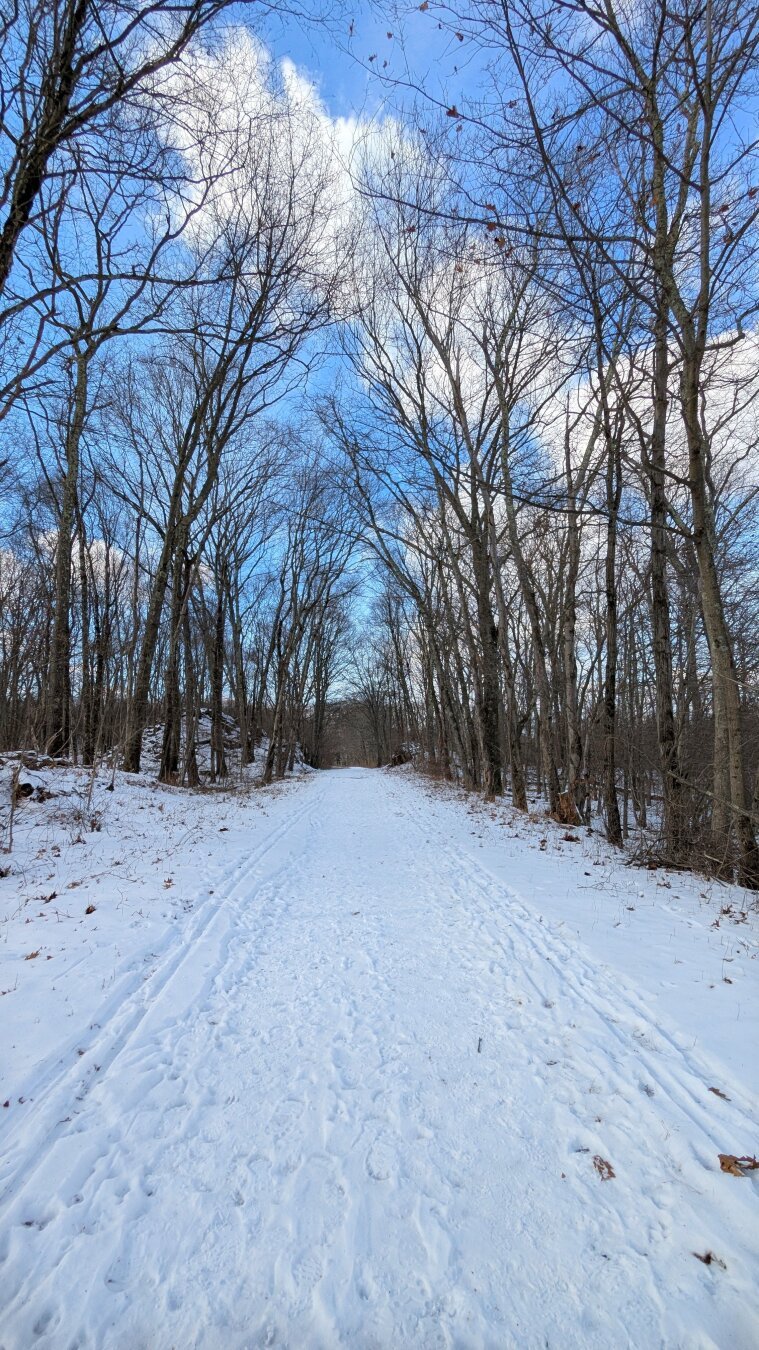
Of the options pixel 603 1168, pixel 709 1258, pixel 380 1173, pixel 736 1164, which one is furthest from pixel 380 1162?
pixel 736 1164

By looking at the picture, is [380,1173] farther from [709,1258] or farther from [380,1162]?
[709,1258]

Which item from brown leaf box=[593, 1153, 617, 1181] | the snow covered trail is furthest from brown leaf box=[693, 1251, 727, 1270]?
brown leaf box=[593, 1153, 617, 1181]

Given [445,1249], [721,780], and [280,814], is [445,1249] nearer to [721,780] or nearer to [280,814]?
[721,780]

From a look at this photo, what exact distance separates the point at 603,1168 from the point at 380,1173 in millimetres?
878

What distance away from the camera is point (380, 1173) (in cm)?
213

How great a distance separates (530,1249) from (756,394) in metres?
9.75

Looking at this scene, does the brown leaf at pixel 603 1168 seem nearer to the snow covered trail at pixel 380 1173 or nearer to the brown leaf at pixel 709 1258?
the snow covered trail at pixel 380 1173

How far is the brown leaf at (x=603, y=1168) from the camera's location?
2.11m

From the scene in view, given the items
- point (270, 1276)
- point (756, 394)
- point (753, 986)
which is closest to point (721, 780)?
point (753, 986)

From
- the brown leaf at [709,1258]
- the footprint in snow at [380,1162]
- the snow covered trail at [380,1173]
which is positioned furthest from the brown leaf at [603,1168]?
the footprint in snow at [380,1162]

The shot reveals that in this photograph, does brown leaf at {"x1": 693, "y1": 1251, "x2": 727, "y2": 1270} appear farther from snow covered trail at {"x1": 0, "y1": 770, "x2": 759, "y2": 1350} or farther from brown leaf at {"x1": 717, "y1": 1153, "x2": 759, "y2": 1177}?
brown leaf at {"x1": 717, "y1": 1153, "x2": 759, "y2": 1177}

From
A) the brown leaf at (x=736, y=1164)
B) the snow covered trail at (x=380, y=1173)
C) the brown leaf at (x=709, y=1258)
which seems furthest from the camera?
the brown leaf at (x=736, y=1164)

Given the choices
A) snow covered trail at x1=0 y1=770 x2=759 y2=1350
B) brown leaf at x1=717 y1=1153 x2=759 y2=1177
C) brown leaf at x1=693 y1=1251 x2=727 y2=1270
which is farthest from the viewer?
brown leaf at x1=717 y1=1153 x2=759 y2=1177

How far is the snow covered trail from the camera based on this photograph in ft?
5.33
